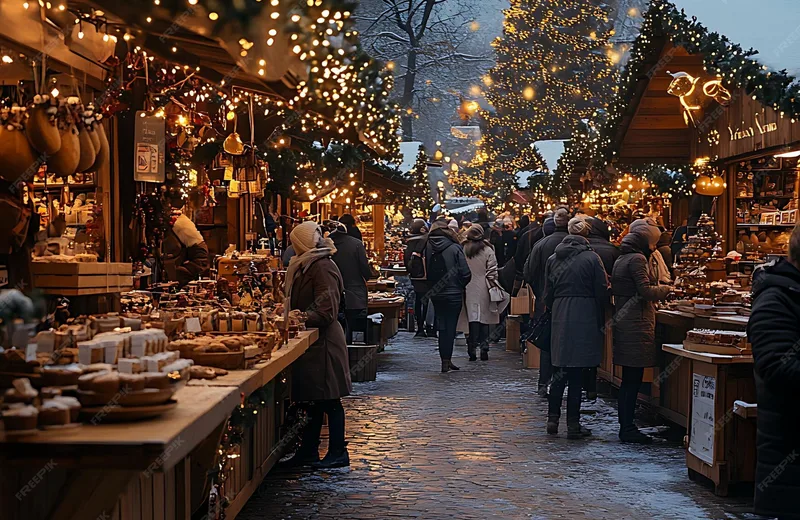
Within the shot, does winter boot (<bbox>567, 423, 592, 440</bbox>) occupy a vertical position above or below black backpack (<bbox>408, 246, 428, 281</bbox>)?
below

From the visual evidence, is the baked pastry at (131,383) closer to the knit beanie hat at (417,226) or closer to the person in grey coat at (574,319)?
the person in grey coat at (574,319)

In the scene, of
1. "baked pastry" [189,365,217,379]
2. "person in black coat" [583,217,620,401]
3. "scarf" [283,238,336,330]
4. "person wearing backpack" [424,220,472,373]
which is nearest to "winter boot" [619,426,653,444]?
"person in black coat" [583,217,620,401]

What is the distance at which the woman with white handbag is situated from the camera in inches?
667

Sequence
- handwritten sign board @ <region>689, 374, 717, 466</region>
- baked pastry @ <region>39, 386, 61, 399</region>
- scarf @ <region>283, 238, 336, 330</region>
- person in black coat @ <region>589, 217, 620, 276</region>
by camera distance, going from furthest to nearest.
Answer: person in black coat @ <region>589, 217, 620, 276</region>
scarf @ <region>283, 238, 336, 330</region>
handwritten sign board @ <region>689, 374, 717, 466</region>
baked pastry @ <region>39, 386, 61, 399</region>

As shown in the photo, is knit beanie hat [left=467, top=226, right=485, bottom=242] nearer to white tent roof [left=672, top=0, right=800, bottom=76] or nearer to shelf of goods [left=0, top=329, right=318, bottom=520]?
white tent roof [left=672, top=0, right=800, bottom=76]

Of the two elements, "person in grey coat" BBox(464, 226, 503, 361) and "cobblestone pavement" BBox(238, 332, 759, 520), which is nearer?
"cobblestone pavement" BBox(238, 332, 759, 520)

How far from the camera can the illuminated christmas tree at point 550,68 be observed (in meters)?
37.9

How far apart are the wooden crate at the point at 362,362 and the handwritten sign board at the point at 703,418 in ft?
19.9

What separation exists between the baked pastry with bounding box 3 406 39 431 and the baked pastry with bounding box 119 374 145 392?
346mm

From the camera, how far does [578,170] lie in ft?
80.5

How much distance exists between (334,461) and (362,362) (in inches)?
202

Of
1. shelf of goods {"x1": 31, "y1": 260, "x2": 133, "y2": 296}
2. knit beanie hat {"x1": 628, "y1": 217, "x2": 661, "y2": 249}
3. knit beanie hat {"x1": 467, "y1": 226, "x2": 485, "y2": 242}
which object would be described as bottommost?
shelf of goods {"x1": 31, "y1": 260, "x2": 133, "y2": 296}

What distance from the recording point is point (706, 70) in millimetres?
12977

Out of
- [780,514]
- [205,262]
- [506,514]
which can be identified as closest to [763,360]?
[780,514]
